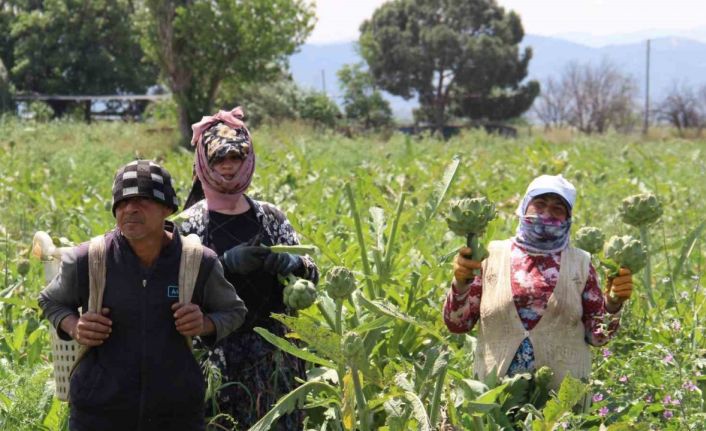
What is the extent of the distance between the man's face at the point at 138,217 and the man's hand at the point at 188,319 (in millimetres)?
186

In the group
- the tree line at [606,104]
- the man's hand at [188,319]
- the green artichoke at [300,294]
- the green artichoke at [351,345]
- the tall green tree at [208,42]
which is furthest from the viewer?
the tree line at [606,104]

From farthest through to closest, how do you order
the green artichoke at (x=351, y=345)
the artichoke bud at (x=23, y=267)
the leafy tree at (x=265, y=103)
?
1. the leafy tree at (x=265, y=103)
2. the artichoke bud at (x=23, y=267)
3. the green artichoke at (x=351, y=345)

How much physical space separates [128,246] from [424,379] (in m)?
0.77

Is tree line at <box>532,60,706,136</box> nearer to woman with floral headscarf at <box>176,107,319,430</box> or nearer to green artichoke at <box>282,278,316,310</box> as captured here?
woman with floral headscarf at <box>176,107,319,430</box>

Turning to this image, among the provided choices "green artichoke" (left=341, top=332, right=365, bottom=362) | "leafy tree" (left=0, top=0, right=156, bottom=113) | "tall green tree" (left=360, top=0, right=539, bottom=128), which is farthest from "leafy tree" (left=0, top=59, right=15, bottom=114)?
"green artichoke" (left=341, top=332, right=365, bottom=362)

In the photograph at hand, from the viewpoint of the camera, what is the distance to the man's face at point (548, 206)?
2.63 metres

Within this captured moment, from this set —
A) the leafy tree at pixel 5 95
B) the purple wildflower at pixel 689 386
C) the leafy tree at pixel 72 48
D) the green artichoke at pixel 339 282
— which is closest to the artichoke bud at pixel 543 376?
the purple wildflower at pixel 689 386

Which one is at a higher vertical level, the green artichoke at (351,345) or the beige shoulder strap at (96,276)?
the beige shoulder strap at (96,276)

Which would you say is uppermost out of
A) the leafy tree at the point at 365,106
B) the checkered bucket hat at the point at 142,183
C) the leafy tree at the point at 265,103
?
the checkered bucket hat at the point at 142,183

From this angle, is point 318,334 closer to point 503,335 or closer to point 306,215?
point 503,335

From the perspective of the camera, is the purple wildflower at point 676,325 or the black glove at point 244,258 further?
the purple wildflower at point 676,325

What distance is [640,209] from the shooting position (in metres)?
2.76

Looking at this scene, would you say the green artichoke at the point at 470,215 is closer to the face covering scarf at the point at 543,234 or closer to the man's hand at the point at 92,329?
the face covering scarf at the point at 543,234

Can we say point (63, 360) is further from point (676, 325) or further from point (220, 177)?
point (676, 325)
